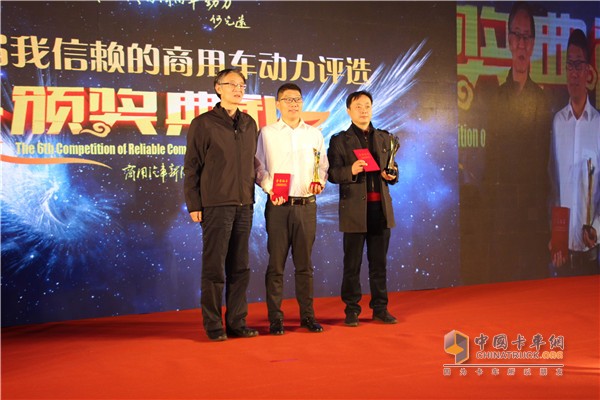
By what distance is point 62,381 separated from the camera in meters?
3.74

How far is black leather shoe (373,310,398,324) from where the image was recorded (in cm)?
514

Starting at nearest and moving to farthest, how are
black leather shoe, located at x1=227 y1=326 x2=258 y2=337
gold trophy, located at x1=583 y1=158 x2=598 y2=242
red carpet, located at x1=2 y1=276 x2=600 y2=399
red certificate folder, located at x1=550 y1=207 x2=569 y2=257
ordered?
red carpet, located at x1=2 y1=276 x2=600 y2=399, black leather shoe, located at x1=227 y1=326 x2=258 y2=337, red certificate folder, located at x1=550 y1=207 x2=569 y2=257, gold trophy, located at x1=583 y1=158 x2=598 y2=242

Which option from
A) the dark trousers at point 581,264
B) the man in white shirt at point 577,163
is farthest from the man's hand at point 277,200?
the dark trousers at point 581,264

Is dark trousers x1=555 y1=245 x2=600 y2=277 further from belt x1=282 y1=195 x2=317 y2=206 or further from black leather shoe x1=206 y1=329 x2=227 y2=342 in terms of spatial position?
black leather shoe x1=206 y1=329 x2=227 y2=342

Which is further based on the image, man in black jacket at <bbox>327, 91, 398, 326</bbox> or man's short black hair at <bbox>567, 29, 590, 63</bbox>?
man's short black hair at <bbox>567, 29, 590, 63</bbox>

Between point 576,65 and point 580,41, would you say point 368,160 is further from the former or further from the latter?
point 580,41

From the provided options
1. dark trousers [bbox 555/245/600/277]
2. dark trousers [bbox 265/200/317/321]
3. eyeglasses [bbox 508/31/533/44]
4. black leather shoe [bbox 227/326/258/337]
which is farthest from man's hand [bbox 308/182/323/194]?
dark trousers [bbox 555/245/600/277]

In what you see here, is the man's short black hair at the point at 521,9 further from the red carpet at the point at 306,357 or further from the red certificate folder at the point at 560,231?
the red carpet at the point at 306,357

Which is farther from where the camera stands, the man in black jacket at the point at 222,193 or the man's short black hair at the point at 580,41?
the man's short black hair at the point at 580,41

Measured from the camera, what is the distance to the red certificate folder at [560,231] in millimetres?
7434

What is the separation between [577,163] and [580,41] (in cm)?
115

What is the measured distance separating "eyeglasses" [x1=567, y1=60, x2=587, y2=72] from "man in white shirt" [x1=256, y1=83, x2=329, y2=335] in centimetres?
364

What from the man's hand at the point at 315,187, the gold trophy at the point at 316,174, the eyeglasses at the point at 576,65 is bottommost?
the man's hand at the point at 315,187

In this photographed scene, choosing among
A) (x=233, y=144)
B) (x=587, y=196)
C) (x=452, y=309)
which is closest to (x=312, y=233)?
(x=233, y=144)
